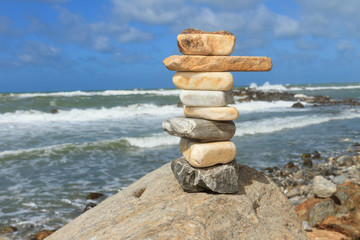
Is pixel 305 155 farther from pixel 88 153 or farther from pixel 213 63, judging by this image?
pixel 213 63

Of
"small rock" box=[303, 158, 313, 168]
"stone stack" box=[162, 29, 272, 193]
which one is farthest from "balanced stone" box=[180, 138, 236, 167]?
"small rock" box=[303, 158, 313, 168]

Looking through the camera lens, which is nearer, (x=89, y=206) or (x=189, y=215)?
(x=189, y=215)

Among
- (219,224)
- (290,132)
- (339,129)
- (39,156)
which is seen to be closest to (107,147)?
(39,156)

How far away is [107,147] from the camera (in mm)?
13570

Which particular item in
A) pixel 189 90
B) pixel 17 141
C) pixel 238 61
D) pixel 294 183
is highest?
pixel 238 61

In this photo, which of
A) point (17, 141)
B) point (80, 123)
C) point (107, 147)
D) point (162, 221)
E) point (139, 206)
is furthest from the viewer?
point (80, 123)

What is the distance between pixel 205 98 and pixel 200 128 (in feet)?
1.27

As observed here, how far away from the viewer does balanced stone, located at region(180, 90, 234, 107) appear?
4195 mm

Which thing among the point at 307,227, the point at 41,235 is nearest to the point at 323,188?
the point at 307,227

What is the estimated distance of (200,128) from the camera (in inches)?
165

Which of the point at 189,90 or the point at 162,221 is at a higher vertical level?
the point at 189,90

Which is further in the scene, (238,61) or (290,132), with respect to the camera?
(290,132)

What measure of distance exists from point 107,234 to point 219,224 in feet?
4.06

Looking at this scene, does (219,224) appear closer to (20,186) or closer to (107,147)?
(20,186)
